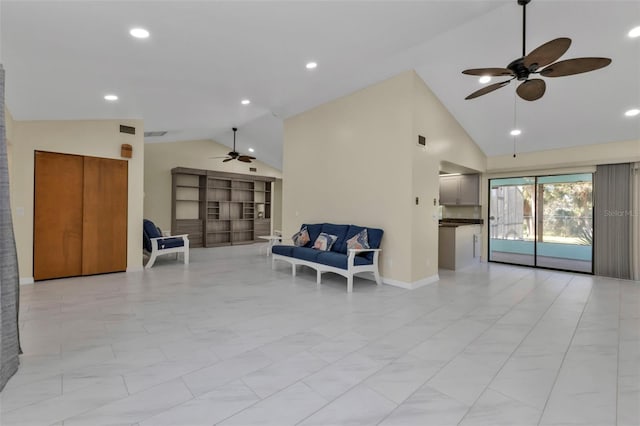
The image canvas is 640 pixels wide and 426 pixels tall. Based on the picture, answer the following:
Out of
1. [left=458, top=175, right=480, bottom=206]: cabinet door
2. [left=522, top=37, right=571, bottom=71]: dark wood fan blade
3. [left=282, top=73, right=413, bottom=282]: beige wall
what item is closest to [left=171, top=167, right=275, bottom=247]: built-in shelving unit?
[left=282, top=73, right=413, bottom=282]: beige wall

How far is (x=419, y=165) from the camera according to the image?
201 inches

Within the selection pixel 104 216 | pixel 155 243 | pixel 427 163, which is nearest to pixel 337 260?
pixel 427 163

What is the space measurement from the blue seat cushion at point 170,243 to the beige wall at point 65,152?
1.50 ft

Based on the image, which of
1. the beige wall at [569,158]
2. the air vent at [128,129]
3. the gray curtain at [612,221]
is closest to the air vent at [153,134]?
the air vent at [128,129]

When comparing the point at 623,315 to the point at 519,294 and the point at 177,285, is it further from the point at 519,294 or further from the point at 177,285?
the point at 177,285

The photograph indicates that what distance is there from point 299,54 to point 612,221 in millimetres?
6352

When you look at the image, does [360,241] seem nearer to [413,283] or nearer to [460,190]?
[413,283]

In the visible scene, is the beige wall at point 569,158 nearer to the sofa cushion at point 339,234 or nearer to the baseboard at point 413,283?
the baseboard at point 413,283

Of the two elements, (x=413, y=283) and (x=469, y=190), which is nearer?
(x=413, y=283)

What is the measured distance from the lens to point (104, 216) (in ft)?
18.9

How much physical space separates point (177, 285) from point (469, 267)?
18.7 feet

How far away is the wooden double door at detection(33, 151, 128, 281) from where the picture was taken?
515 cm

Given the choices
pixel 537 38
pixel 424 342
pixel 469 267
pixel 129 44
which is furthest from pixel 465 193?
pixel 129 44

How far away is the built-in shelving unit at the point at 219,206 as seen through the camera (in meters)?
9.89
